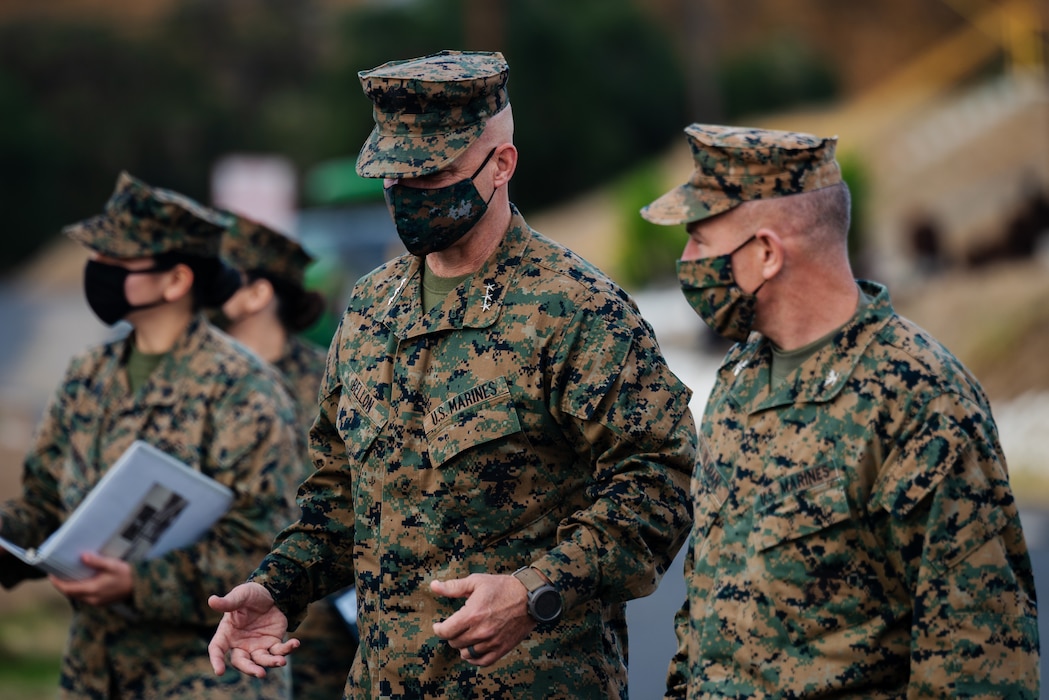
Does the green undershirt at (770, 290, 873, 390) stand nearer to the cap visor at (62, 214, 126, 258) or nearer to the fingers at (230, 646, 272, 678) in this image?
the fingers at (230, 646, 272, 678)

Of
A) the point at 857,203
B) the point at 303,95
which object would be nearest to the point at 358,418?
the point at 857,203

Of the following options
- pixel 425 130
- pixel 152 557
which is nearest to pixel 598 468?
pixel 425 130

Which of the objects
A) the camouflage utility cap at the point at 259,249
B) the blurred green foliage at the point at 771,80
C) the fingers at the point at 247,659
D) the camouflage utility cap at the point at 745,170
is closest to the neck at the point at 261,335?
the camouflage utility cap at the point at 259,249

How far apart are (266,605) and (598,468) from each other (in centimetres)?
86

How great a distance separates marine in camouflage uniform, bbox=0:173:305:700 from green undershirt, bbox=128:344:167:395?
Answer: 0.03 metres

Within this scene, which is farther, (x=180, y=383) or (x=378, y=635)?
(x=180, y=383)

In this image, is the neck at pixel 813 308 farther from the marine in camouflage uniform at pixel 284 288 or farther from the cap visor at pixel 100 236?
the marine in camouflage uniform at pixel 284 288

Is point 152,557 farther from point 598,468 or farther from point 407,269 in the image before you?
point 598,468

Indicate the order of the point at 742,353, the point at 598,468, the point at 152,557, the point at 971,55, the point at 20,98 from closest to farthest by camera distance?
the point at 598,468, the point at 742,353, the point at 152,557, the point at 20,98, the point at 971,55

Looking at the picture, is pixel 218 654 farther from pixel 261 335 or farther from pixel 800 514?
pixel 261 335

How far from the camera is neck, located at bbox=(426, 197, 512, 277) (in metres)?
3.68

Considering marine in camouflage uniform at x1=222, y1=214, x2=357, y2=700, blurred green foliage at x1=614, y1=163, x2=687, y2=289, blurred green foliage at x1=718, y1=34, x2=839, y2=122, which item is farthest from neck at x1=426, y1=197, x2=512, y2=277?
blurred green foliage at x1=718, y1=34, x2=839, y2=122

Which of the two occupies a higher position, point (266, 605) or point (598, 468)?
point (598, 468)

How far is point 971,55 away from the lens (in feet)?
163
